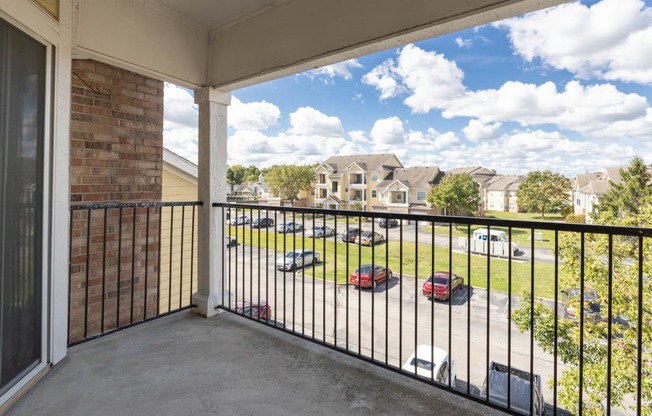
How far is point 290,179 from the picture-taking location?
253 inches

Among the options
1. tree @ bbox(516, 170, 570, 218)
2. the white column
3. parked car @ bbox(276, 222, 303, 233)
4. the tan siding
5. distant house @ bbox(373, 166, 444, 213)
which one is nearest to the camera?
parked car @ bbox(276, 222, 303, 233)

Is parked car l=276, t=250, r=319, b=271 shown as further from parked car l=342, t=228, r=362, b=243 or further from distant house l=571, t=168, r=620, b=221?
distant house l=571, t=168, r=620, b=221

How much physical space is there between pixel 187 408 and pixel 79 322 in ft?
5.49

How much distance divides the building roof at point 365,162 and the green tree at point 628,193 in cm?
483

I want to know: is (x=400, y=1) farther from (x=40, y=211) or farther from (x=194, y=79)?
(x=40, y=211)

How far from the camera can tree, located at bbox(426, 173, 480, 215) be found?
6044 mm

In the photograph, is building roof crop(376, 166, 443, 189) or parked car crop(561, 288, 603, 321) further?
building roof crop(376, 166, 443, 189)

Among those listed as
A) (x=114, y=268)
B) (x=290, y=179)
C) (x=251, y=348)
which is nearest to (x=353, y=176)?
(x=290, y=179)

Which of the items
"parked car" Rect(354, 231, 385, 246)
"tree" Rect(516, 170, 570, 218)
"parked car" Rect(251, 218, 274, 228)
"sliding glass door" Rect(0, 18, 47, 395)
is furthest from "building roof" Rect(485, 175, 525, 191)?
"sliding glass door" Rect(0, 18, 47, 395)

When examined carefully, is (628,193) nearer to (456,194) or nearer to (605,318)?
(605,318)

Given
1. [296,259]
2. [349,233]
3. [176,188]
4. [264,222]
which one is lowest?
[296,259]

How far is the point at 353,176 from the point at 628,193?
5.40 m

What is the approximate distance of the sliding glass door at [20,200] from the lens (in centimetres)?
141

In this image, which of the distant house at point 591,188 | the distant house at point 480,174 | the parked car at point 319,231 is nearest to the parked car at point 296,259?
the parked car at point 319,231
